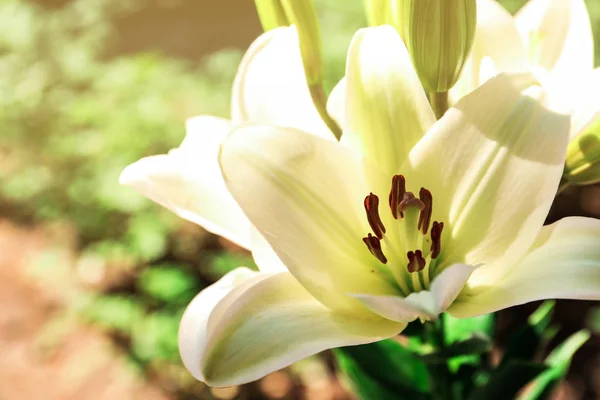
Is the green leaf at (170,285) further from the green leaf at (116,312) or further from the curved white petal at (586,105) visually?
the curved white petal at (586,105)

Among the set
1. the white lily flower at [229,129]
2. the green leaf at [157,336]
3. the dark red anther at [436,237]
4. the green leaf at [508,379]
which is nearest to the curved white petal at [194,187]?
the white lily flower at [229,129]

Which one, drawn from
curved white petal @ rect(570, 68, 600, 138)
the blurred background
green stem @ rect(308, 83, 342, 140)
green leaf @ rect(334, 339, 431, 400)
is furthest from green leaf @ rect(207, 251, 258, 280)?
curved white petal @ rect(570, 68, 600, 138)

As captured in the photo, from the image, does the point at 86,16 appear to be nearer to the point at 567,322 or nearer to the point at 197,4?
the point at 197,4

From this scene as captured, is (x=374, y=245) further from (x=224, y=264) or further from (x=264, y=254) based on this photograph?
(x=224, y=264)

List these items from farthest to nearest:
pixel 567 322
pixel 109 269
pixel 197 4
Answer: pixel 197 4 → pixel 109 269 → pixel 567 322

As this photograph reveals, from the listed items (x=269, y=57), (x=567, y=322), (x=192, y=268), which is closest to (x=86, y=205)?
(x=192, y=268)

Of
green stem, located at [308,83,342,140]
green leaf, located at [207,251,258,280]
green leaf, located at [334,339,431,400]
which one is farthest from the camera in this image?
green leaf, located at [207,251,258,280]

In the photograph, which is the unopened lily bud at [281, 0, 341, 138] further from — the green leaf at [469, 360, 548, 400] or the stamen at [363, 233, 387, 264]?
the green leaf at [469, 360, 548, 400]

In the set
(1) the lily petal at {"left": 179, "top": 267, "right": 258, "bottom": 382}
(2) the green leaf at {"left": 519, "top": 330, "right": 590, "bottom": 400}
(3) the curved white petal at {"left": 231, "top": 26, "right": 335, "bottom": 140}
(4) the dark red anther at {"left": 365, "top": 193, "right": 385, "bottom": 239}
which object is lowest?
(2) the green leaf at {"left": 519, "top": 330, "right": 590, "bottom": 400}
